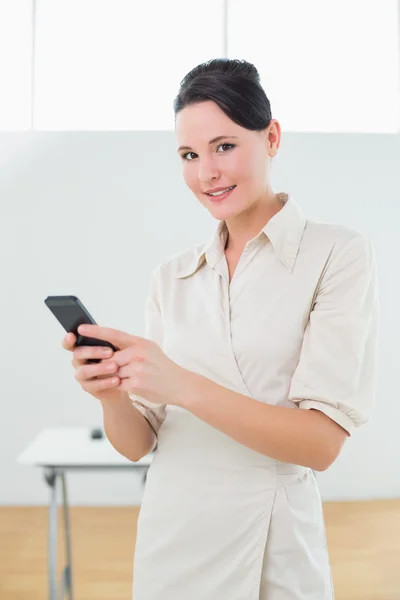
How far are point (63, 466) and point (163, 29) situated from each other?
128 inches

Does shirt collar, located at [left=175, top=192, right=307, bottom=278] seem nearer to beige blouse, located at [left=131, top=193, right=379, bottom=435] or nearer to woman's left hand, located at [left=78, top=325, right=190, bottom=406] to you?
beige blouse, located at [left=131, top=193, right=379, bottom=435]

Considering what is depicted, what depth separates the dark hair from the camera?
1057mm

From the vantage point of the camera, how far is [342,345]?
3.29ft

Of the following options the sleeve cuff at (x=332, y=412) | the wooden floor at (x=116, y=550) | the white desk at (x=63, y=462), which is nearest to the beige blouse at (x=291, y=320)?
the sleeve cuff at (x=332, y=412)

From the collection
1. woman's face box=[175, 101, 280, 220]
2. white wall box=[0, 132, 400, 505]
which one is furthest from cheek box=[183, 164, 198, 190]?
white wall box=[0, 132, 400, 505]

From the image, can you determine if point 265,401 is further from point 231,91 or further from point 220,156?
point 231,91

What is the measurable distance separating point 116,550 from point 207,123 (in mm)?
2964

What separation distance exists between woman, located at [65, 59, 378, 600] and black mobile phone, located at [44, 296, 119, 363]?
0.04 m

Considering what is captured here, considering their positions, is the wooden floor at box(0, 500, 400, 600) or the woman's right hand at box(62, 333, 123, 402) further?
the wooden floor at box(0, 500, 400, 600)

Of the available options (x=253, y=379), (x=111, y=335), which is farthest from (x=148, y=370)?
(x=253, y=379)

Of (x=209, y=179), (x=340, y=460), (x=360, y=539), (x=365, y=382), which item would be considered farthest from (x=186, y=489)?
(x=340, y=460)

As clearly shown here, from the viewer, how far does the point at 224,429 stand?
950 millimetres

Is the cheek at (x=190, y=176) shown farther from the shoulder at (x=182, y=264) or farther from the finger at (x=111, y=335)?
the finger at (x=111, y=335)

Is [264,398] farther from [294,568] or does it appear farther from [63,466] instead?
[63,466]
